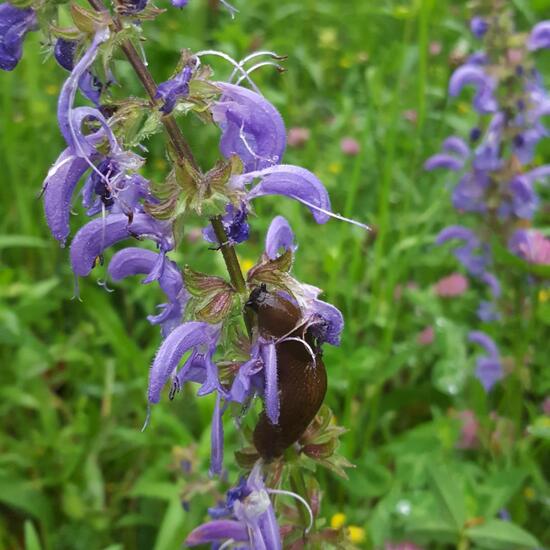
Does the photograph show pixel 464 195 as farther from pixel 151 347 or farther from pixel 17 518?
pixel 17 518

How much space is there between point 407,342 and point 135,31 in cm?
226

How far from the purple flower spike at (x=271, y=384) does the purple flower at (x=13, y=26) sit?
639 mm

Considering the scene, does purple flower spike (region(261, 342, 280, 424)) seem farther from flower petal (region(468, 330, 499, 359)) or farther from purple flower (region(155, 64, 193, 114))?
flower petal (region(468, 330, 499, 359))

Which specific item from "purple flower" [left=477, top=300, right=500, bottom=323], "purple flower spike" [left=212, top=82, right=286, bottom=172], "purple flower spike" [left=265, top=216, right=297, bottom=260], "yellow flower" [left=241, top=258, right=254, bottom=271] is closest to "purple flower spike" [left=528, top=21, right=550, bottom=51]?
"purple flower" [left=477, top=300, right=500, bottom=323]

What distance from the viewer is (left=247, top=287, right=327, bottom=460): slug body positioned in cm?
141

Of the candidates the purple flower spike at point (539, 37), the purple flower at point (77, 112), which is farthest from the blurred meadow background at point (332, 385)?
the purple flower at point (77, 112)

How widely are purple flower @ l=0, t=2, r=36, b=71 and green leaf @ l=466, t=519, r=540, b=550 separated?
5.32ft

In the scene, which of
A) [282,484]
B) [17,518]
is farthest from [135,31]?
[17,518]

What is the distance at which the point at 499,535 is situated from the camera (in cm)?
214

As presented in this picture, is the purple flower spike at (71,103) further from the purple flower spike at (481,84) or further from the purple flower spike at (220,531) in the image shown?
the purple flower spike at (481,84)

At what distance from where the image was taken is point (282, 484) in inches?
63.0

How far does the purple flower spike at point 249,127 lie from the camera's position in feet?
4.48

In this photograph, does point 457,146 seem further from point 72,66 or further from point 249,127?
point 72,66

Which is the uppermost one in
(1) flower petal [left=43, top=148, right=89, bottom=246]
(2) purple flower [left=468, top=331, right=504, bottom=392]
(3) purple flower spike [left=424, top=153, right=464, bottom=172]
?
(1) flower petal [left=43, top=148, right=89, bottom=246]
